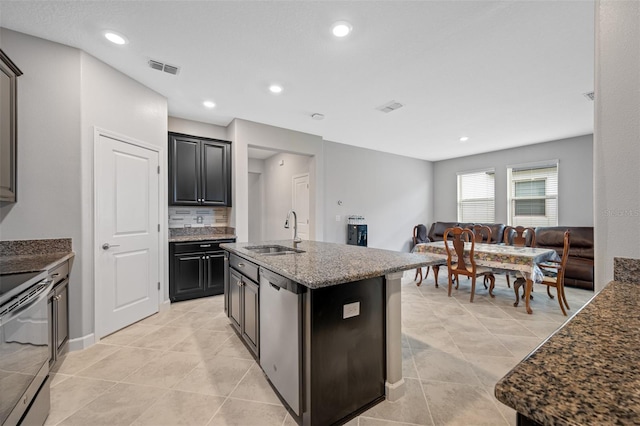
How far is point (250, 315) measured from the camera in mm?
2193

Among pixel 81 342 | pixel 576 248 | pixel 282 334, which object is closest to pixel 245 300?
pixel 282 334

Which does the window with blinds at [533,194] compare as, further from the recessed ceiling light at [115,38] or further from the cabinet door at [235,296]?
the recessed ceiling light at [115,38]

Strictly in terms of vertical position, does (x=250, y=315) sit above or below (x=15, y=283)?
below

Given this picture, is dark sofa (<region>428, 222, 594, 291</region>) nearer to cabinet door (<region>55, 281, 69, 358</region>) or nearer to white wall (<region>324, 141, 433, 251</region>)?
white wall (<region>324, 141, 433, 251</region>)

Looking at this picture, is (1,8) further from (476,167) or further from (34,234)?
(476,167)

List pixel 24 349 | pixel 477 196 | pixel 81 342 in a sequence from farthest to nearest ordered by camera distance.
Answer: pixel 477 196
pixel 81 342
pixel 24 349

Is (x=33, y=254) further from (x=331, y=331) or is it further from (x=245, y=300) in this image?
(x=331, y=331)

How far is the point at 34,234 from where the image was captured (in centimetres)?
225

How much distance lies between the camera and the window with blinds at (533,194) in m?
5.45

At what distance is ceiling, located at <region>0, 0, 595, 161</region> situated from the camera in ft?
6.54

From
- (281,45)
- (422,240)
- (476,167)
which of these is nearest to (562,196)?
(476,167)

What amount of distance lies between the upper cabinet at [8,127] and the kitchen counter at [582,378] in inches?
123

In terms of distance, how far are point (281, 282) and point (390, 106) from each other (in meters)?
3.08

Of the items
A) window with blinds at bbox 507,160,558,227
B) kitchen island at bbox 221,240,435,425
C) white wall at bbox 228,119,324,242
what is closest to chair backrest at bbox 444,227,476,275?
kitchen island at bbox 221,240,435,425
